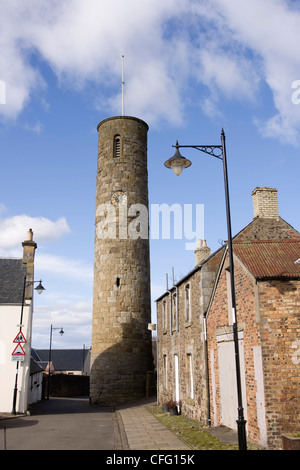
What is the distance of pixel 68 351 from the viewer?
69.7 meters

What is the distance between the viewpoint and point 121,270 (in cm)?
2786

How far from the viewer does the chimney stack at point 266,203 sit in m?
18.8

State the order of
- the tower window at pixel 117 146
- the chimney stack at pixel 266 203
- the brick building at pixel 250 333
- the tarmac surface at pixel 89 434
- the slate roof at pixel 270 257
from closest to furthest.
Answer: the brick building at pixel 250 333, the slate roof at pixel 270 257, the tarmac surface at pixel 89 434, the chimney stack at pixel 266 203, the tower window at pixel 117 146

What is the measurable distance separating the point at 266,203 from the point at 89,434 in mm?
11721

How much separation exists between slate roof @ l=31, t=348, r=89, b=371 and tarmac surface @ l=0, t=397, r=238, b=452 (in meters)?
48.0

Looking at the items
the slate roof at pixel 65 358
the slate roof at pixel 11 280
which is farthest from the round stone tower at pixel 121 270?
the slate roof at pixel 65 358

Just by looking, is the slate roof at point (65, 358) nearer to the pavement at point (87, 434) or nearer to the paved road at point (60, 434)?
the paved road at point (60, 434)

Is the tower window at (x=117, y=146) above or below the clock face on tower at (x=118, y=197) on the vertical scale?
above

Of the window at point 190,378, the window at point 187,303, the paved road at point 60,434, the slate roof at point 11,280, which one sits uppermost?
the slate roof at point 11,280

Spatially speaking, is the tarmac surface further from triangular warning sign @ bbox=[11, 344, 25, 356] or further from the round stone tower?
the round stone tower

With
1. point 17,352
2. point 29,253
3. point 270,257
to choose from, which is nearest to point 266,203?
point 270,257

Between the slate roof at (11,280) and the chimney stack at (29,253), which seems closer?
the slate roof at (11,280)

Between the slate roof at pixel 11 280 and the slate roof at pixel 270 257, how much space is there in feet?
43.1
